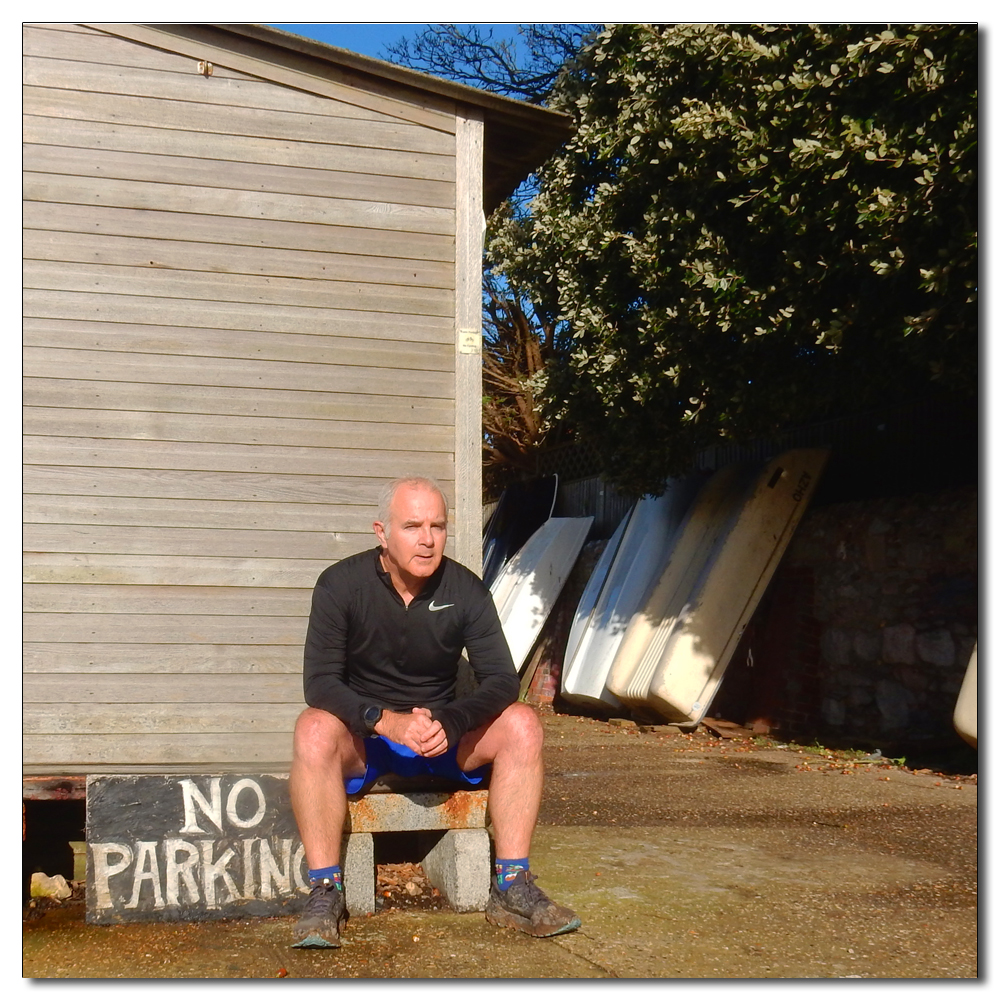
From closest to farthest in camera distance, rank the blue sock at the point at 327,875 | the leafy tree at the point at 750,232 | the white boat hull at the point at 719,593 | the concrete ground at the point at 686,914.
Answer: the concrete ground at the point at 686,914 → the blue sock at the point at 327,875 → the leafy tree at the point at 750,232 → the white boat hull at the point at 719,593

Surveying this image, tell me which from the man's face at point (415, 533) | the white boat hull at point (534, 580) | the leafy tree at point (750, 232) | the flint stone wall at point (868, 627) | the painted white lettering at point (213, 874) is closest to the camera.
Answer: the man's face at point (415, 533)

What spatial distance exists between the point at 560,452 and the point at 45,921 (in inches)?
415

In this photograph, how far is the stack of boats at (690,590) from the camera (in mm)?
8359

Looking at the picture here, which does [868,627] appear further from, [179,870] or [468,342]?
[179,870]

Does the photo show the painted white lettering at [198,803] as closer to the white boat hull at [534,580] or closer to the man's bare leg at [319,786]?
the man's bare leg at [319,786]

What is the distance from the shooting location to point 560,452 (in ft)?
45.3

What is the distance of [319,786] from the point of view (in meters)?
3.30

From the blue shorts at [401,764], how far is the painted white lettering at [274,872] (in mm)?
354

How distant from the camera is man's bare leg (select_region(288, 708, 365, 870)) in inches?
130

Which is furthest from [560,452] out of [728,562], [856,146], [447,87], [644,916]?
[644,916]

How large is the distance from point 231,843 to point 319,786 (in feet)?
1.91

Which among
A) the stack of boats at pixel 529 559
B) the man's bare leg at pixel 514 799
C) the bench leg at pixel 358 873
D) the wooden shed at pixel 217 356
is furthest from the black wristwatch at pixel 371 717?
the stack of boats at pixel 529 559

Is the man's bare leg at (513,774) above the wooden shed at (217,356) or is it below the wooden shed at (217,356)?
below

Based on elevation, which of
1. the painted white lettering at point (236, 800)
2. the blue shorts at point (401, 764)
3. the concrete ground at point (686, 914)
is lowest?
the concrete ground at point (686, 914)
